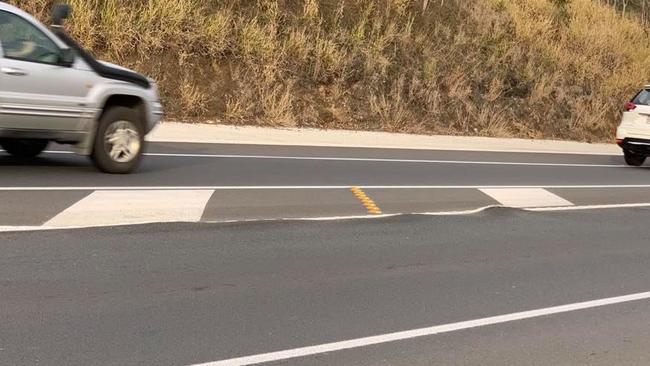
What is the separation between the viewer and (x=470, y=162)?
1499cm

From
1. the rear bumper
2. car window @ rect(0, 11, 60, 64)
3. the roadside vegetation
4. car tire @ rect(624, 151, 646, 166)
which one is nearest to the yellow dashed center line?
car window @ rect(0, 11, 60, 64)

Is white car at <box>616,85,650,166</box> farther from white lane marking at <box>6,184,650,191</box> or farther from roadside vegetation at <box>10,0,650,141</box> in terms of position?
roadside vegetation at <box>10,0,650,141</box>

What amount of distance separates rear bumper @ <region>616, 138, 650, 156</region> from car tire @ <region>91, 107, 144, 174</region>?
36.1ft

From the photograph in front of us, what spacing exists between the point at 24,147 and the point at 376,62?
12815 mm

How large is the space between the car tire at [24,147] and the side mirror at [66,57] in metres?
1.78

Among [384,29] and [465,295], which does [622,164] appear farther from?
[465,295]

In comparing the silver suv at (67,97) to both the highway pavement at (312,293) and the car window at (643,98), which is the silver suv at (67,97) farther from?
the car window at (643,98)

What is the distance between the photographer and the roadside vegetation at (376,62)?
61.0 ft

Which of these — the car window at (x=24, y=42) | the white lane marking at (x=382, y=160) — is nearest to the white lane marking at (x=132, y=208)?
the car window at (x=24, y=42)

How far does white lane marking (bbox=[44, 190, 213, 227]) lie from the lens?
299 inches

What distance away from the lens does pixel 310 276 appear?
20.7 ft

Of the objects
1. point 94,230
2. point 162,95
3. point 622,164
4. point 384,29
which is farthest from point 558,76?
point 94,230

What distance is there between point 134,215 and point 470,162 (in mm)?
8681

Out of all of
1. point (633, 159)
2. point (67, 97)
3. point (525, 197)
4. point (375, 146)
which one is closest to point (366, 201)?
point (525, 197)
